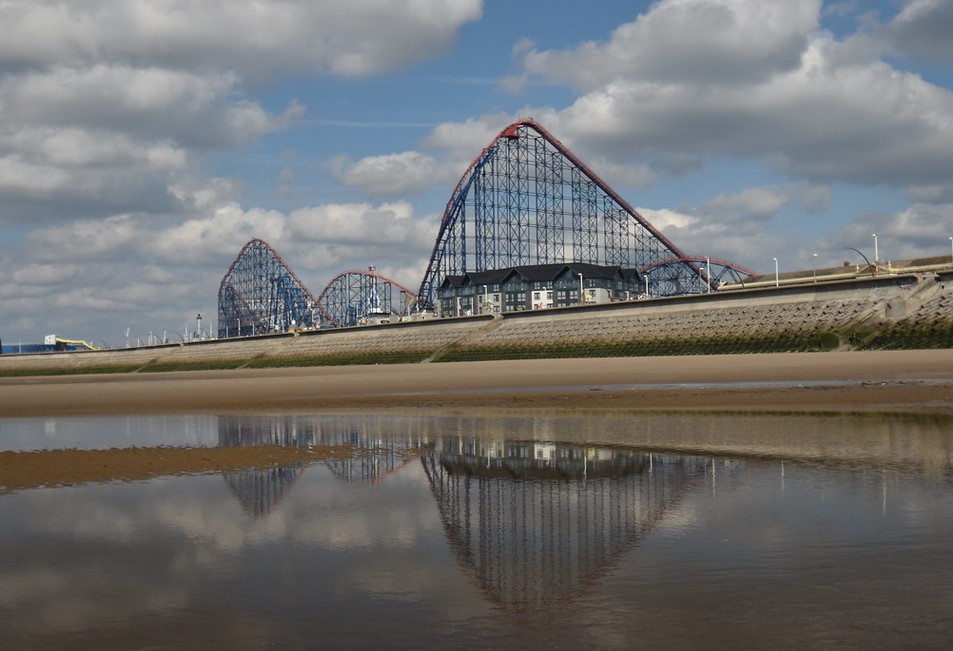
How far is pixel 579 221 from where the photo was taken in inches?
4631

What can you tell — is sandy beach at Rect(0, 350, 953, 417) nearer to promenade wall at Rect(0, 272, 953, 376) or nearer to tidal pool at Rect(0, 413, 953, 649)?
promenade wall at Rect(0, 272, 953, 376)

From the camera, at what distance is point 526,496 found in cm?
1330

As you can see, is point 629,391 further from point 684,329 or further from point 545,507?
point 684,329

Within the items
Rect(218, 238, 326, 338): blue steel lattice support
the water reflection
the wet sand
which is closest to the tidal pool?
the water reflection

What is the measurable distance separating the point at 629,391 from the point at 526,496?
22737mm

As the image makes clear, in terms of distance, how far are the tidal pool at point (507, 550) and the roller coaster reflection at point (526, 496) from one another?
0.19ft

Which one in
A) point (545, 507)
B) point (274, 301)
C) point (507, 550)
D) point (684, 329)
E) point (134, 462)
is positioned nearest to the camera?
point (507, 550)

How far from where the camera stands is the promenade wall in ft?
189

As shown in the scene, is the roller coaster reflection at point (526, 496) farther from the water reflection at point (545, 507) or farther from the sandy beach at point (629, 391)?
the sandy beach at point (629, 391)

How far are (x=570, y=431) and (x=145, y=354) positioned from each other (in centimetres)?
16170

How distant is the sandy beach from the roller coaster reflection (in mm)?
10520

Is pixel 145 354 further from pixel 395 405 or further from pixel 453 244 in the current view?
pixel 395 405

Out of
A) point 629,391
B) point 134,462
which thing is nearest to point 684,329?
point 629,391

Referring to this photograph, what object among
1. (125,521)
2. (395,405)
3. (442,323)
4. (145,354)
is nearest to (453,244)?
(442,323)
